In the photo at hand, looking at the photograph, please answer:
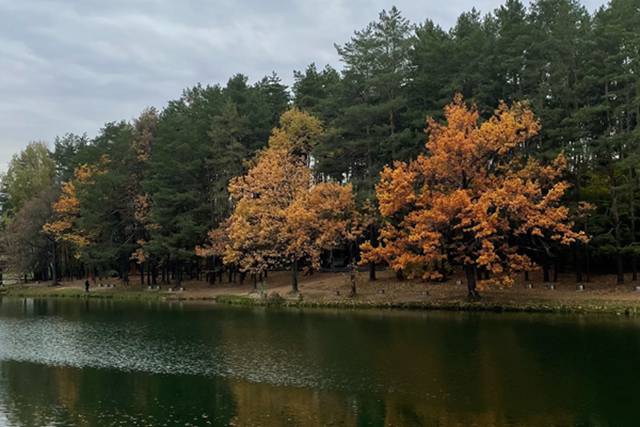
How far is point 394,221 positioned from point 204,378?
28.0 meters

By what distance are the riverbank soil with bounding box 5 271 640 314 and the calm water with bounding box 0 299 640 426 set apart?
2918 mm

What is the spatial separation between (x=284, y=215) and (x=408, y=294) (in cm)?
1262

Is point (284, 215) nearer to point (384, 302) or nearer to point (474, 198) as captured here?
point (384, 302)

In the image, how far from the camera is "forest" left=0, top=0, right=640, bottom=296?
141 feet

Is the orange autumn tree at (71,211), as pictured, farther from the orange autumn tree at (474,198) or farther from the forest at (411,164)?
the orange autumn tree at (474,198)

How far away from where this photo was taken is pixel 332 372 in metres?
24.2

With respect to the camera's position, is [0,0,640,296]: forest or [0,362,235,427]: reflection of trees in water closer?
[0,362,235,427]: reflection of trees in water

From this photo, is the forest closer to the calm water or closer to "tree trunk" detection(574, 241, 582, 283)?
"tree trunk" detection(574, 241, 582, 283)

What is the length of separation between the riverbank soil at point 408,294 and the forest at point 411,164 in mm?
1486

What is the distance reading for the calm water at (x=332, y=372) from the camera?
60.1 ft

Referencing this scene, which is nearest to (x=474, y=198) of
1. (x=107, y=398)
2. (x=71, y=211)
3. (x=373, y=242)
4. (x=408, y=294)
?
(x=408, y=294)

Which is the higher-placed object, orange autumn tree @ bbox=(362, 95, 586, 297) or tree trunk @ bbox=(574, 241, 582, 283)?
orange autumn tree @ bbox=(362, 95, 586, 297)

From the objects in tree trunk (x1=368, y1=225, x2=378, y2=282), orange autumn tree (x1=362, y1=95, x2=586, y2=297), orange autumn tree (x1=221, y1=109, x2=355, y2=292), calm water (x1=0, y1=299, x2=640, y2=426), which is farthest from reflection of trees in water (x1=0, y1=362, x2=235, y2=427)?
tree trunk (x1=368, y1=225, x2=378, y2=282)

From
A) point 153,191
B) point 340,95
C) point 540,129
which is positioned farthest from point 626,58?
point 153,191
